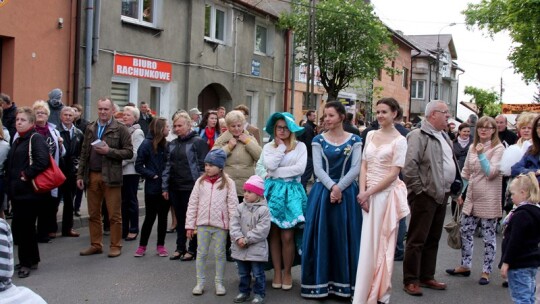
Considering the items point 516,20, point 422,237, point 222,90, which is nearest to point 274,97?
point 222,90

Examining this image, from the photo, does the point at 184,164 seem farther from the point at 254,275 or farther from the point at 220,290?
the point at 254,275

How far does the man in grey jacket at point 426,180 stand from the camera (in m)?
6.54

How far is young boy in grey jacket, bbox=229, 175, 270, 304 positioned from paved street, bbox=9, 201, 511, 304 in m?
0.22

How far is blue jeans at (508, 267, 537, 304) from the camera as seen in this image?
17.2 ft

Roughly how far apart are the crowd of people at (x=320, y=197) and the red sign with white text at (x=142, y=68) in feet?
28.1

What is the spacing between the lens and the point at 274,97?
25.6 m

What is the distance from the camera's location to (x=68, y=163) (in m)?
9.38

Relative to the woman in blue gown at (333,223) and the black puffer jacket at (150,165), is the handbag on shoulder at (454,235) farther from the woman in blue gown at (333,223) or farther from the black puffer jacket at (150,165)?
the black puffer jacket at (150,165)

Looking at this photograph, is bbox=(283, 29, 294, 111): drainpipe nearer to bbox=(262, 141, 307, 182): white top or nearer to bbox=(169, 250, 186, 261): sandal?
bbox=(169, 250, 186, 261): sandal

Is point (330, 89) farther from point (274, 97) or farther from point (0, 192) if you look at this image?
point (0, 192)

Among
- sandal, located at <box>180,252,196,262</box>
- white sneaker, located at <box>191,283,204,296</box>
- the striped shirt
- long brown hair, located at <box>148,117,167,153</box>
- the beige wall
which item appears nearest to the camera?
the striped shirt

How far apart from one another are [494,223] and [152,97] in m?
13.2

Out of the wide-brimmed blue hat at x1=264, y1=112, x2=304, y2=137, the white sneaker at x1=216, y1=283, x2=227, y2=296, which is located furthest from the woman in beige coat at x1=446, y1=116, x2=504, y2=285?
the white sneaker at x1=216, y1=283, x2=227, y2=296

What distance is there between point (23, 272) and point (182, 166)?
2.24 meters
